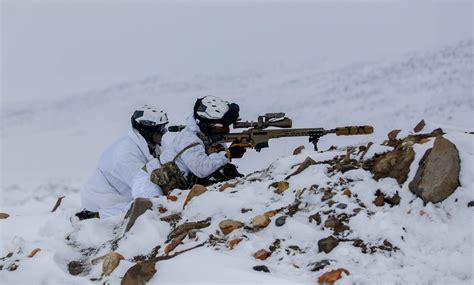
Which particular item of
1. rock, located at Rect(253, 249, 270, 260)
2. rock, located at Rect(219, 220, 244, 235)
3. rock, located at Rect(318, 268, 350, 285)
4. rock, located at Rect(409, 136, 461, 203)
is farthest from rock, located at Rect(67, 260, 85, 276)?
rock, located at Rect(409, 136, 461, 203)

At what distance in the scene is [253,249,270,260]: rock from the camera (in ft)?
11.7

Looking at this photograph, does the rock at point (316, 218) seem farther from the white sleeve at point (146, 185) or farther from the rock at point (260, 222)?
the white sleeve at point (146, 185)

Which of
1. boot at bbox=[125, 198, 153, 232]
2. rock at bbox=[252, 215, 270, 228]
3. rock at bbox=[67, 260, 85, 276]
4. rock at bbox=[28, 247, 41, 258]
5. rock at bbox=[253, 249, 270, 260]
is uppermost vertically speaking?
rock at bbox=[252, 215, 270, 228]

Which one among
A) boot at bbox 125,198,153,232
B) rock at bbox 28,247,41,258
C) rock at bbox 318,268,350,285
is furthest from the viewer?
boot at bbox 125,198,153,232

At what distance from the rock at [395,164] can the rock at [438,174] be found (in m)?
0.13

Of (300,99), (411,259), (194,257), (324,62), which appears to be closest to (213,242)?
(194,257)

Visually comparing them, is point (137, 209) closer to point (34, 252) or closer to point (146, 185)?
point (34, 252)

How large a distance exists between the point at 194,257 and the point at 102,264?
2.55ft

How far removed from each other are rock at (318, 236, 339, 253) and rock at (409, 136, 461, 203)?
1.97ft

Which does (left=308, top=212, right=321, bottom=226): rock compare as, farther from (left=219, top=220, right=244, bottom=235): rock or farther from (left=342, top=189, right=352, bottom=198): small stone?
(left=219, top=220, right=244, bottom=235): rock

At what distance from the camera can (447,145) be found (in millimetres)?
3773

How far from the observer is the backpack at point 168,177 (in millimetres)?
5797

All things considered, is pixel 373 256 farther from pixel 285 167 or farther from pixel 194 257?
pixel 285 167

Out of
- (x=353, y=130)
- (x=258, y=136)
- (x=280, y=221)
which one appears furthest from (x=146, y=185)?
(x=280, y=221)
